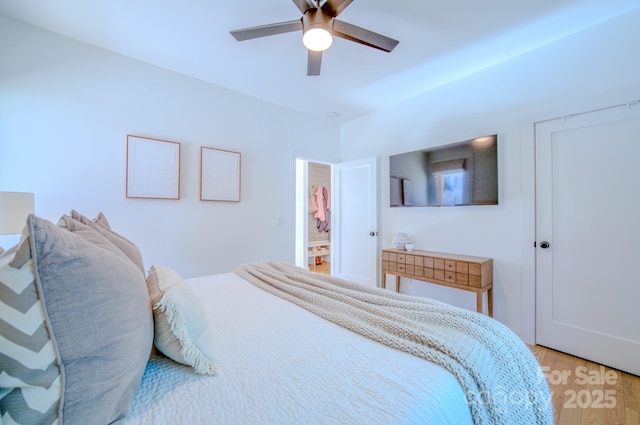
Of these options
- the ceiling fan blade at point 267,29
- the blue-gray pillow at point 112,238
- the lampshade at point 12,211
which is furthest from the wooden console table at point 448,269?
the lampshade at point 12,211

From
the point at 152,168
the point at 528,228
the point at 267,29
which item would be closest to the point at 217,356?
the point at 267,29

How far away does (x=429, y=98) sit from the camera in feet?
10.1

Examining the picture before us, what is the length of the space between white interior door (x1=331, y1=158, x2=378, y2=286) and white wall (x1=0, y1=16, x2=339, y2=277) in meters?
0.84

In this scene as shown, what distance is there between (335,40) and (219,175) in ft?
5.91

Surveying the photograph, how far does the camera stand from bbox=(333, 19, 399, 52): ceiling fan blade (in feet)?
5.48

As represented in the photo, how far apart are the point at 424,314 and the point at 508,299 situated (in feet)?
6.42

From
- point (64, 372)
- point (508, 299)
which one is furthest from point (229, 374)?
point (508, 299)

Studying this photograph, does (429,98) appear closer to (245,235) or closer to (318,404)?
(245,235)

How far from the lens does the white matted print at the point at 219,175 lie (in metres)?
2.86

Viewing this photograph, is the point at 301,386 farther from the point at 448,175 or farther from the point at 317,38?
the point at 448,175

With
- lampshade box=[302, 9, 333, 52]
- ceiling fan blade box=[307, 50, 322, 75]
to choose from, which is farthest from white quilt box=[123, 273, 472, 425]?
ceiling fan blade box=[307, 50, 322, 75]

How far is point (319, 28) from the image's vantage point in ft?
5.26

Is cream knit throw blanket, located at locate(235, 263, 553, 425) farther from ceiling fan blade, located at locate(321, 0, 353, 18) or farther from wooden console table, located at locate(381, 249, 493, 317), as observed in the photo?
ceiling fan blade, located at locate(321, 0, 353, 18)

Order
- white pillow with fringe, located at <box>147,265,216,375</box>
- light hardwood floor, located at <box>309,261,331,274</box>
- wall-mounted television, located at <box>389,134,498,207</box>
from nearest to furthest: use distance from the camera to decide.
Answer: white pillow with fringe, located at <box>147,265,216,375</box>, wall-mounted television, located at <box>389,134,498,207</box>, light hardwood floor, located at <box>309,261,331,274</box>
